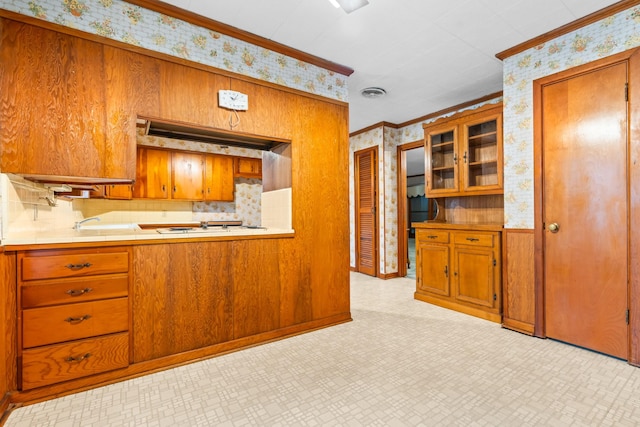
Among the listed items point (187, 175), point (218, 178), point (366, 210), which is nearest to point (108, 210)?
point (187, 175)

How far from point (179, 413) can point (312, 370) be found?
815mm

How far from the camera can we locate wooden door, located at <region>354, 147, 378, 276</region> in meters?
4.97

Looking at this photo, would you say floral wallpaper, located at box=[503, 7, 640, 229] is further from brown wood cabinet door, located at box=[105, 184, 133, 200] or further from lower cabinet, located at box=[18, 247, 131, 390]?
brown wood cabinet door, located at box=[105, 184, 133, 200]

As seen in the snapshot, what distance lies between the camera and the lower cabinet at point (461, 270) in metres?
2.96

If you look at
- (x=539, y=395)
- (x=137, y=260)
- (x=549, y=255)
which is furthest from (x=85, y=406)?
(x=549, y=255)

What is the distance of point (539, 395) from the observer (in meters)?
1.71

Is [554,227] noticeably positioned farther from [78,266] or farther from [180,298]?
[78,266]

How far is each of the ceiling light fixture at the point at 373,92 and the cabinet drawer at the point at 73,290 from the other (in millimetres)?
3070

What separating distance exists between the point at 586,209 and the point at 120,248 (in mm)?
3363

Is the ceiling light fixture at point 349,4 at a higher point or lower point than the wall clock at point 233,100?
higher

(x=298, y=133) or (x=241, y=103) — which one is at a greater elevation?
(x=241, y=103)

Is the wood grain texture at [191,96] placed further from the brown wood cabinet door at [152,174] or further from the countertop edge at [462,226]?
the brown wood cabinet door at [152,174]

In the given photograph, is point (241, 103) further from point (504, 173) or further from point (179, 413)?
point (504, 173)

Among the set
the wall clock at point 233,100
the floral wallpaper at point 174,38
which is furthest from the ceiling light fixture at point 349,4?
the wall clock at point 233,100
